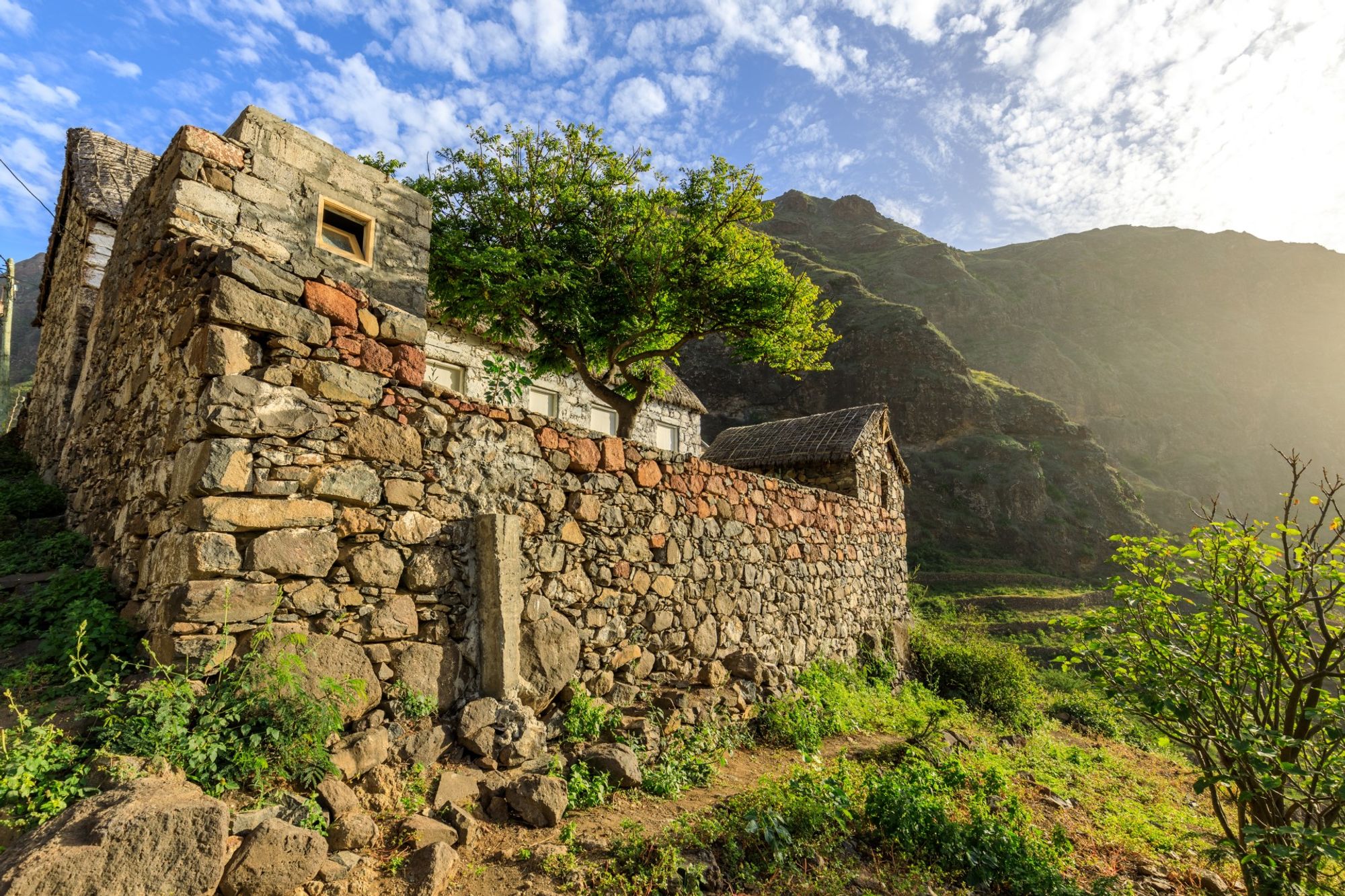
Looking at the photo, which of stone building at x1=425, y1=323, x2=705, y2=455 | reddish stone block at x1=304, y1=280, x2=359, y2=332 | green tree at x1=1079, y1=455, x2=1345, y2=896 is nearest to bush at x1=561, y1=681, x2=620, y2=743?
reddish stone block at x1=304, y1=280, x2=359, y2=332

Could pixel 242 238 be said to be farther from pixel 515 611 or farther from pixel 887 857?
pixel 887 857

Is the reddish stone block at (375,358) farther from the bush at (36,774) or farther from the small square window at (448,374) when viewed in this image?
the small square window at (448,374)

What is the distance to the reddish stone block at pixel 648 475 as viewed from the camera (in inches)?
245

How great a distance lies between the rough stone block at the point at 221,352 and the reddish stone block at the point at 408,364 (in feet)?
2.77

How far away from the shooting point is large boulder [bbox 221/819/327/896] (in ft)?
8.58

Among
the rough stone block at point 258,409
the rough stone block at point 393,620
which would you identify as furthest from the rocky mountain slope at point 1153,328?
the rough stone block at point 258,409

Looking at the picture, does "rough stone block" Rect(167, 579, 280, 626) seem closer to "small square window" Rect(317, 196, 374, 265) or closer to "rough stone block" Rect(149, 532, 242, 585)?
"rough stone block" Rect(149, 532, 242, 585)

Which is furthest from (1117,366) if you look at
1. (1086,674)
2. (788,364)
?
(1086,674)

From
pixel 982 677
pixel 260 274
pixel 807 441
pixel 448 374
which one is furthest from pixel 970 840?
pixel 448 374

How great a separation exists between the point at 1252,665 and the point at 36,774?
6.73 metres

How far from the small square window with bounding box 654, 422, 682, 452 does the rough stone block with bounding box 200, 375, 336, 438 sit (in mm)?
13478

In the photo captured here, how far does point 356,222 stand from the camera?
5.70 m

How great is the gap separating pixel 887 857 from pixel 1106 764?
22.3ft

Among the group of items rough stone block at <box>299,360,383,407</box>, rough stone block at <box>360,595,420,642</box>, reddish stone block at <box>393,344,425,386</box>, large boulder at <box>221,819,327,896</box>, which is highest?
reddish stone block at <box>393,344,425,386</box>
